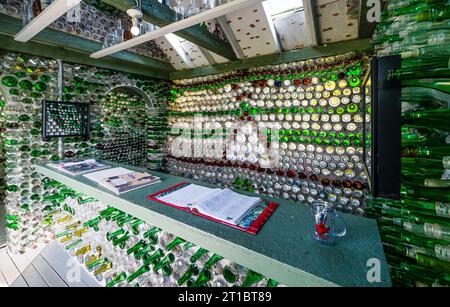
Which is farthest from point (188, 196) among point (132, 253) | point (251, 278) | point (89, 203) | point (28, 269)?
point (28, 269)

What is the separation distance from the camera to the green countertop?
0.72m

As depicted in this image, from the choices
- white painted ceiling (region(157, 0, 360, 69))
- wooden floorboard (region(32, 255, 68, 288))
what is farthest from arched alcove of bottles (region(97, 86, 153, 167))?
white painted ceiling (region(157, 0, 360, 69))

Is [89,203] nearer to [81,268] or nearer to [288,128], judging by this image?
[81,268]

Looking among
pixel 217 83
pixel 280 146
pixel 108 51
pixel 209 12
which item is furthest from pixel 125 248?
pixel 217 83

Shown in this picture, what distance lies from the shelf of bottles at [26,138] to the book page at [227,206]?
3320 millimetres

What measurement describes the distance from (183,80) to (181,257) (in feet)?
14.1

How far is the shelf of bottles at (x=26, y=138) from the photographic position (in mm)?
2865

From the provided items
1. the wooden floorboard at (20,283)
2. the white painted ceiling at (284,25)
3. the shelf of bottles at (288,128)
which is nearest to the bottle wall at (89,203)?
the wooden floorboard at (20,283)

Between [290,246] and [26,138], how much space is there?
3.93 meters

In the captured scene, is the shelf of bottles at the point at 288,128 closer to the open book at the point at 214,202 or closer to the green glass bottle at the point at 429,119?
the open book at the point at 214,202

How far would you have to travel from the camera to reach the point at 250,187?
3879 mm

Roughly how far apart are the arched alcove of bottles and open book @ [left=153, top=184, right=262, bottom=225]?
130 inches

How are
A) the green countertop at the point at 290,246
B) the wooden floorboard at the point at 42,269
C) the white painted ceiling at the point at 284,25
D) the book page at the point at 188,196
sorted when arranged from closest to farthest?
the green countertop at the point at 290,246 < the book page at the point at 188,196 < the wooden floorboard at the point at 42,269 < the white painted ceiling at the point at 284,25
